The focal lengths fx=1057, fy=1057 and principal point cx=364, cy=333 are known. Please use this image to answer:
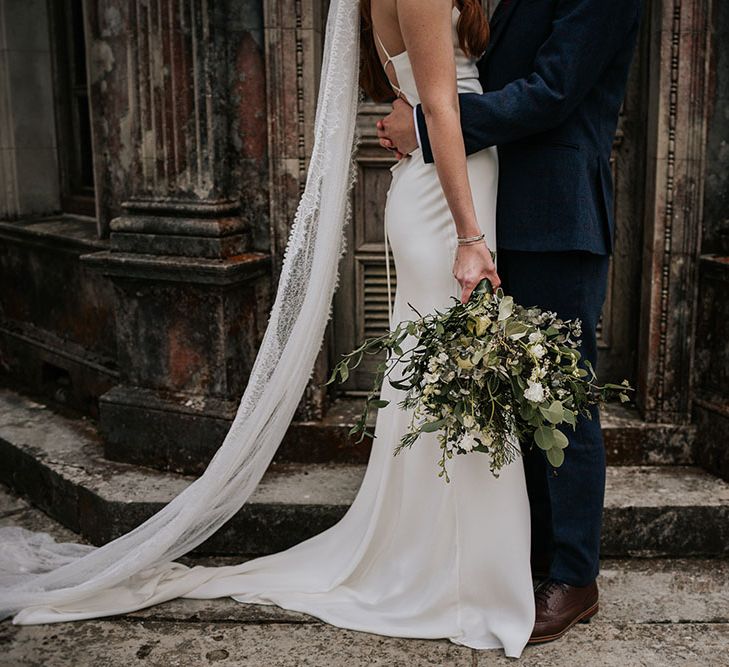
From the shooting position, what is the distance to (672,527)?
384 centimetres

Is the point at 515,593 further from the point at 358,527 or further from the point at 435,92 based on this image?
the point at 435,92

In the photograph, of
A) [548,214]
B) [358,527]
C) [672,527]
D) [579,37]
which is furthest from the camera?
[672,527]

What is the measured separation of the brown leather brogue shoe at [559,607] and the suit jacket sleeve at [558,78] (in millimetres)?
1405

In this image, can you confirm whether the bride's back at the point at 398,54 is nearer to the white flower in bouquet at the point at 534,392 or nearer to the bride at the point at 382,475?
the bride at the point at 382,475

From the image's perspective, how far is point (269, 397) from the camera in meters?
3.43

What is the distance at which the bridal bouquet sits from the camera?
2748 mm

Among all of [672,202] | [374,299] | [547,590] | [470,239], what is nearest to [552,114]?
[470,239]

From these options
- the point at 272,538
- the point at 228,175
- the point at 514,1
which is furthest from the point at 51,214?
the point at 514,1

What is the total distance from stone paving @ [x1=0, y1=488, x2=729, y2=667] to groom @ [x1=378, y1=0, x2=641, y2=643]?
143 millimetres

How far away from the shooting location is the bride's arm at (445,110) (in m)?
2.92

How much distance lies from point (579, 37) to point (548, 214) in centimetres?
51

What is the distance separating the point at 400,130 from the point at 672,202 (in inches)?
53.7

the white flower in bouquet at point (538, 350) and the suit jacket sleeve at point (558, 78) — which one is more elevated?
the suit jacket sleeve at point (558, 78)

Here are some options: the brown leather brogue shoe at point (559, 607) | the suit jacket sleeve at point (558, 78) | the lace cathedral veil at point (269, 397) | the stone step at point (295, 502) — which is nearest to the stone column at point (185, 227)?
the stone step at point (295, 502)
